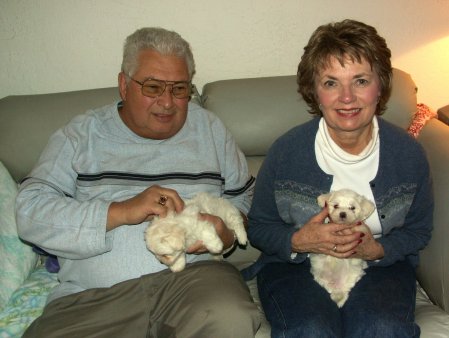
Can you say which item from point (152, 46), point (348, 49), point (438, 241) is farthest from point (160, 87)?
point (438, 241)

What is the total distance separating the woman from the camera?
1.56 metres

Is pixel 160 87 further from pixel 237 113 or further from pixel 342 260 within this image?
pixel 342 260

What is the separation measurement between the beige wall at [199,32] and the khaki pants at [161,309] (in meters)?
1.30

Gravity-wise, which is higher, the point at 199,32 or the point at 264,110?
the point at 199,32

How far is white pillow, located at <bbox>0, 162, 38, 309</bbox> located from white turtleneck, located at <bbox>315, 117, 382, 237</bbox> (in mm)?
1346

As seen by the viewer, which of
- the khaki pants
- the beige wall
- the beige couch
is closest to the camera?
the khaki pants

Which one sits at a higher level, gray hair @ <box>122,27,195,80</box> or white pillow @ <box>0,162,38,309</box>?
gray hair @ <box>122,27,195,80</box>

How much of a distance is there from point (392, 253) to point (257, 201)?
0.56 metres

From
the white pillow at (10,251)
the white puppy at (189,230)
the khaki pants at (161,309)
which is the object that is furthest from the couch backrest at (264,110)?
the white pillow at (10,251)

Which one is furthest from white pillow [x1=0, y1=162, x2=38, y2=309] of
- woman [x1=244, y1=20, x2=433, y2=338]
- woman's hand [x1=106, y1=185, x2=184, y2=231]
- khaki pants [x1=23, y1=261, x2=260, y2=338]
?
woman [x1=244, y1=20, x2=433, y2=338]

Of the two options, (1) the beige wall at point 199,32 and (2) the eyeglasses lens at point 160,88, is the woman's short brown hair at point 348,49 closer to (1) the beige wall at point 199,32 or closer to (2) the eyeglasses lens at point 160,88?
(2) the eyeglasses lens at point 160,88

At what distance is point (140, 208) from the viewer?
157 cm

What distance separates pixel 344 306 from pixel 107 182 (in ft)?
3.36

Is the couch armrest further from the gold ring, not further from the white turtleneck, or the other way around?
the gold ring
